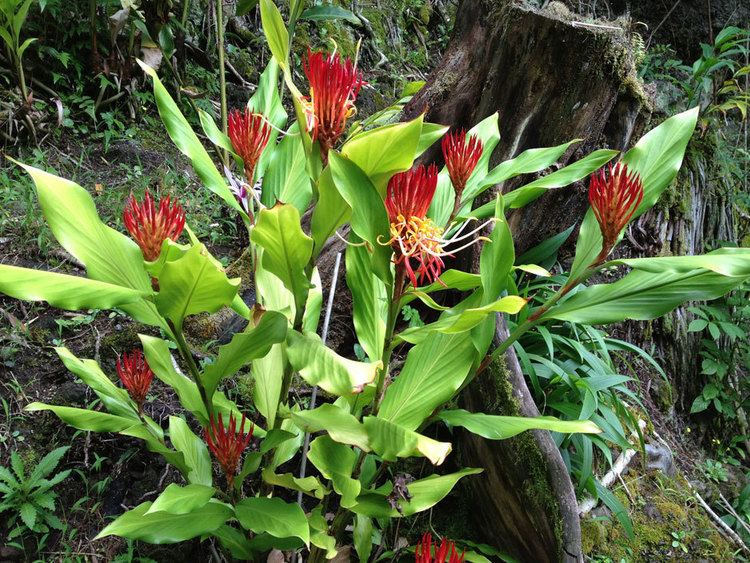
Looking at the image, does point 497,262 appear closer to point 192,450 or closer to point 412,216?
point 412,216

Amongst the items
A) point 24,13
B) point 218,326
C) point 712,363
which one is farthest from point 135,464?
point 712,363

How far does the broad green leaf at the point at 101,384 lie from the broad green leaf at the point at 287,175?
1.64 ft

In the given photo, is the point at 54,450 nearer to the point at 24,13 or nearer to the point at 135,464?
the point at 135,464

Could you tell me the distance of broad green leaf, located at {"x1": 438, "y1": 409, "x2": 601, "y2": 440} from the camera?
99 cm

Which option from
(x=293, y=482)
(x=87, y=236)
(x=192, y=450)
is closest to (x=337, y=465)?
(x=293, y=482)

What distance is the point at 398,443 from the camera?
2.99 feet

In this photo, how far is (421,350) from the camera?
1188 mm

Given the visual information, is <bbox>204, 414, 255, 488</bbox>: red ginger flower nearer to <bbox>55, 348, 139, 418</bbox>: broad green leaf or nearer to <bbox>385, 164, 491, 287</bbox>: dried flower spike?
<bbox>55, 348, 139, 418</bbox>: broad green leaf

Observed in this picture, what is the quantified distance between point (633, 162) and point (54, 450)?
5.21 feet

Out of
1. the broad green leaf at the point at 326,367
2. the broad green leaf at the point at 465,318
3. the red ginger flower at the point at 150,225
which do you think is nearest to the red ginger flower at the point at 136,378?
the red ginger flower at the point at 150,225

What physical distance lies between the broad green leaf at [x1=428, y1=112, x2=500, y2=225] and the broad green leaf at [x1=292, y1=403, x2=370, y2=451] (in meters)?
0.53

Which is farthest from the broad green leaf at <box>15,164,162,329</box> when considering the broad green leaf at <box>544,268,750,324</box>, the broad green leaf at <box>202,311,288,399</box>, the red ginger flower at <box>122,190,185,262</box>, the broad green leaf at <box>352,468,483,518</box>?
the broad green leaf at <box>544,268,750,324</box>

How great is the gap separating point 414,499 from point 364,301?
1.34 feet

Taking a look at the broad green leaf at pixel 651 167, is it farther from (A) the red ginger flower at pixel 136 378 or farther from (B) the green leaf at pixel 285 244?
(A) the red ginger flower at pixel 136 378
